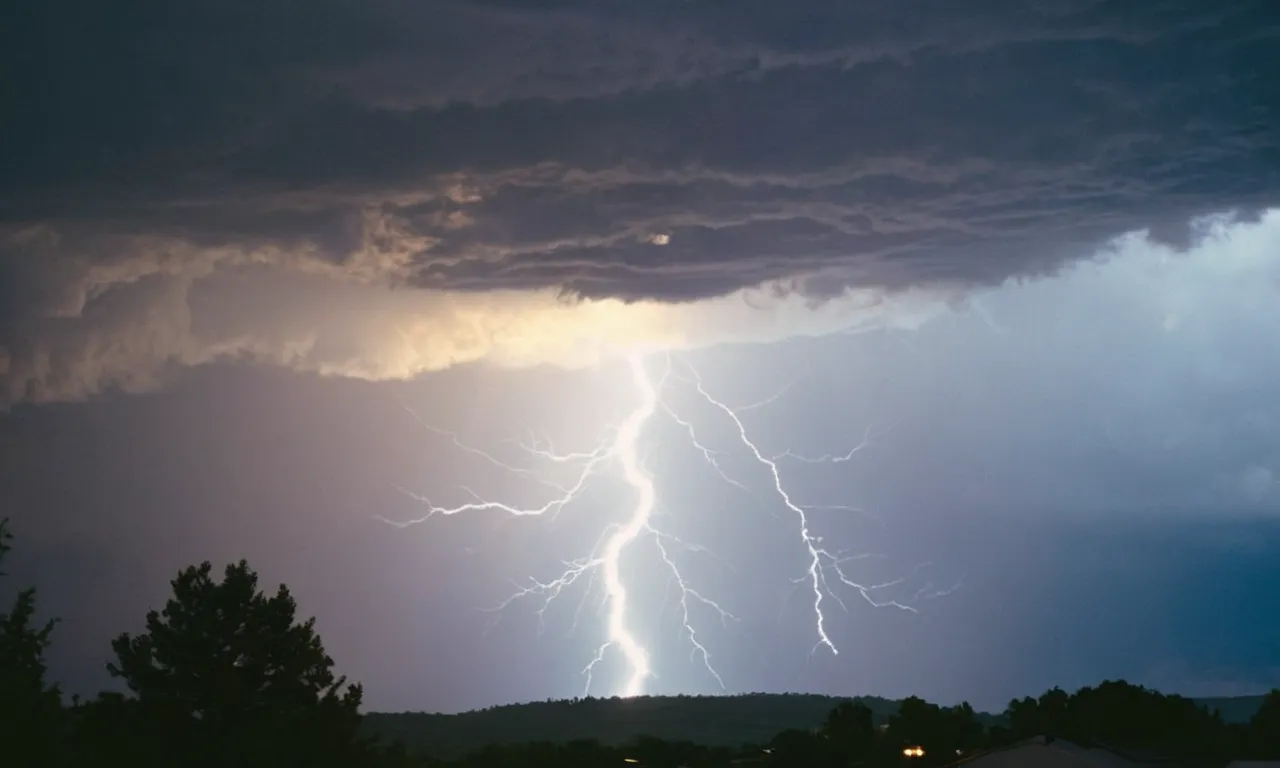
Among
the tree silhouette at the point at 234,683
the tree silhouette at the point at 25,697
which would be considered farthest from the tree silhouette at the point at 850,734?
the tree silhouette at the point at 25,697

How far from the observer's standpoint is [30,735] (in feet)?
83.3

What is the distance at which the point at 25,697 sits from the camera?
2516 centimetres

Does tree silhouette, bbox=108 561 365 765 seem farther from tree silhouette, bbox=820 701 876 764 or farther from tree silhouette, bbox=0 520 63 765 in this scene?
tree silhouette, bbox=820 701 876 764

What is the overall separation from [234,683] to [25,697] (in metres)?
12.9

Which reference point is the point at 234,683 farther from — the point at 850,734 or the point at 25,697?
the point at 850,734

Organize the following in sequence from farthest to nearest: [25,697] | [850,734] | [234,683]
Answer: [850,734] < [234,683] < [25,697]

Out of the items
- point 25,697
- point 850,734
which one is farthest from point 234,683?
point 850,734

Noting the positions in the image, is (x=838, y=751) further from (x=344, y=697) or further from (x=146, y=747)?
(x=146, y=747)

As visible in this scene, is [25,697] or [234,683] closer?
[25,697]

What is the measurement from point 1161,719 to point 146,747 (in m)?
52.1

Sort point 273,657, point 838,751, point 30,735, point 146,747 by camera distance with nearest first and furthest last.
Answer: point 30,735, point 146,747, point 273,657, point 838,751

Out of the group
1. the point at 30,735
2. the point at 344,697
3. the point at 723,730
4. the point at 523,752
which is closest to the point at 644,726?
the point at 723,730

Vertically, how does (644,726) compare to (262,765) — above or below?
above

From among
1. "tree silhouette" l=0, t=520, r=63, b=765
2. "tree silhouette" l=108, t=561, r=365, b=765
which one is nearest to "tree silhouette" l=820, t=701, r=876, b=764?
"tree silhouette" l=108, t=561, r=365, b=765
